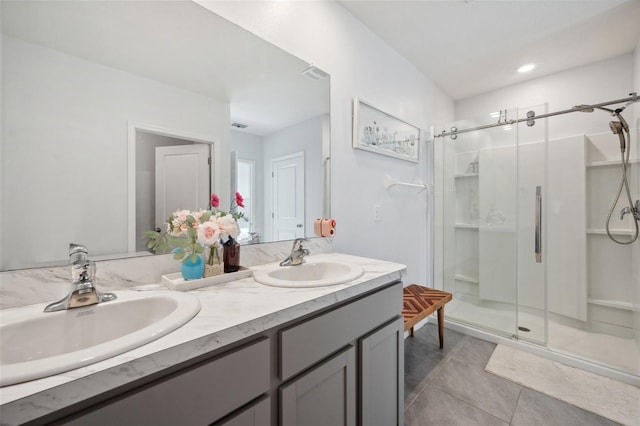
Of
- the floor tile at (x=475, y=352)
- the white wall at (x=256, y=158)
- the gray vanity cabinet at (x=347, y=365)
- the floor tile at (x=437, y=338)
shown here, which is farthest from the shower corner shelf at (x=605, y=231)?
the white wall at (x=256, y=158)

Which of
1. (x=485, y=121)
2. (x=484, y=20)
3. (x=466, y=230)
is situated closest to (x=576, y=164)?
(x=485, y=121)

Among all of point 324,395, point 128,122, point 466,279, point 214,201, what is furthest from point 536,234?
point 128,122

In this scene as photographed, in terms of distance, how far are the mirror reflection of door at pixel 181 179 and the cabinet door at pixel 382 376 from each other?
3.01 ft

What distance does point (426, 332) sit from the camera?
2484 mm

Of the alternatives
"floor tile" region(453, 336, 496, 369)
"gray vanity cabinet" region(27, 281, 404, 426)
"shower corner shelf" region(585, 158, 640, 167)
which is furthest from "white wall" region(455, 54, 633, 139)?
"gray vanity cabinet" region(27, 281, 404, 426)

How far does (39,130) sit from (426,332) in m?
2.87

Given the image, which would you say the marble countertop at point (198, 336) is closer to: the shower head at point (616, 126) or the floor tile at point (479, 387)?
the floor tile at point (479, 387)

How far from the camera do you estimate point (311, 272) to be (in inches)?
54.2

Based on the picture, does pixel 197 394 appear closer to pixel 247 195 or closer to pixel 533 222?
pixel 247 195

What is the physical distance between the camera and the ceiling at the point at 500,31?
1721 mm

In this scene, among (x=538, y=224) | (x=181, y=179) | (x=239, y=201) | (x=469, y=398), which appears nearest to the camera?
(x=181, y=179)

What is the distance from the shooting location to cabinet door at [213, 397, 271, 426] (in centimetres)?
65

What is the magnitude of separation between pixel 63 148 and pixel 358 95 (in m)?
1.61

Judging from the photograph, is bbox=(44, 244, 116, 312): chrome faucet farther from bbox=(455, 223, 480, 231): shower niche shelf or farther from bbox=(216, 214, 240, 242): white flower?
bbox=(455, 223, 480, 231): shower niche shelf
